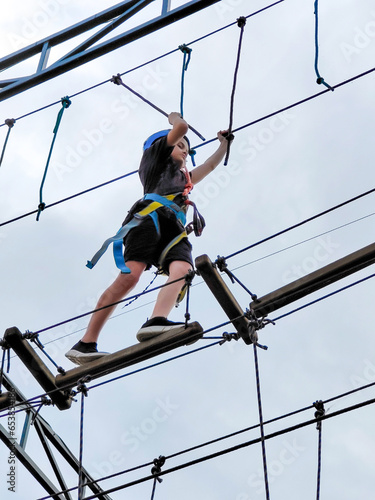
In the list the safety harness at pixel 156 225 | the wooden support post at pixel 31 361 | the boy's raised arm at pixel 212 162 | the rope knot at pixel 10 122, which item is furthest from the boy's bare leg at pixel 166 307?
the rope knot at pixel 10 122

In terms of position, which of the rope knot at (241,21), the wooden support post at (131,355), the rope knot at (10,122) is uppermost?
the rope knot at (10,122)

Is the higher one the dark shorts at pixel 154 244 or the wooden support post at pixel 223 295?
the dark shorts at pixel 154 244

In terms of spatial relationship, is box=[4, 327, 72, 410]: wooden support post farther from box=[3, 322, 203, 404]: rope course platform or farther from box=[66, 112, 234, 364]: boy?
box=[66, 112, 234, 364]: boy

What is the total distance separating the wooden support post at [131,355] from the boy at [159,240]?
6 cm

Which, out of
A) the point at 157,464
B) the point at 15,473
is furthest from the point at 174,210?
the point at 15,473

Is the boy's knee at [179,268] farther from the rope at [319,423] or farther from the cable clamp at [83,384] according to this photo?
the rope at [319,423]

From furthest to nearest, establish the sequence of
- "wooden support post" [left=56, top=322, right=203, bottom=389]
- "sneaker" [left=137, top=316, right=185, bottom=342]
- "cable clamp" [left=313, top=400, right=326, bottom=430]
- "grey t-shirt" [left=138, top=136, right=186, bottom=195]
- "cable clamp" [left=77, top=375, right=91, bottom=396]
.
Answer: "grey t-shirt" [left=138, top=136, right=186, bottom=195] < "cable clamp" [left=77, top=375, right=91, bottom=396] < "sneaker" [left=137, top=316, right=185, bottom=342] < "wooden support post" [left=56, top=322, right=203, bottom=389] < "cable clamp" [left=313, top=400, right=326, bottom=430]

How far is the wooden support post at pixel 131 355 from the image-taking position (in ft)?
19.4

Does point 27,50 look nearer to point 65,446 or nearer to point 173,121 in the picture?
point 173,121

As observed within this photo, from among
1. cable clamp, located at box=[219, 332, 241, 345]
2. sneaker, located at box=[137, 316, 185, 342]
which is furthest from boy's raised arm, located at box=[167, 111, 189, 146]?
cable clamp, located at box=[219, 332, 241, 345]

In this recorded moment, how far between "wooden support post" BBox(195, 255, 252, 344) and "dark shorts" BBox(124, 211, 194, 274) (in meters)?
0.66

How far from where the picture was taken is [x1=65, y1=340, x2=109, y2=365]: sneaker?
621cm

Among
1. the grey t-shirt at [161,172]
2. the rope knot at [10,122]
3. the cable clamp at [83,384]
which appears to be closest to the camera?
the cable clamp at [83,384]

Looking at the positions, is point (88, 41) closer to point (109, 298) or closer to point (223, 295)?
point (109, 298)
